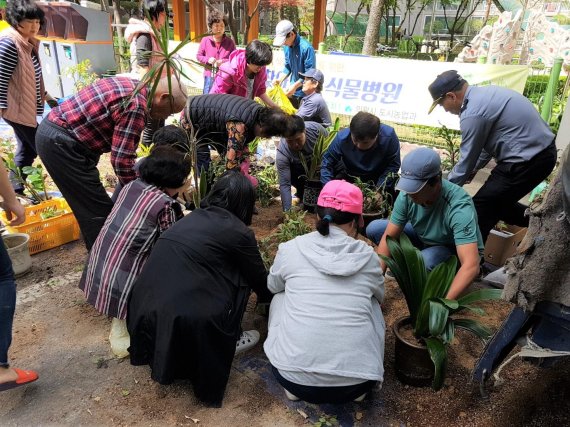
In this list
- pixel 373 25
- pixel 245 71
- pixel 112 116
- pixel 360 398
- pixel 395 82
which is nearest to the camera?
pixel 360 398

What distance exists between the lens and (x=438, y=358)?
1868mm

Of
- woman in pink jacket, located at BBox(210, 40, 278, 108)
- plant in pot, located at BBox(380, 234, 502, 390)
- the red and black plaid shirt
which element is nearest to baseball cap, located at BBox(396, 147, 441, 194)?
plant in pot, located at BBox(380, 234, 502, 390)

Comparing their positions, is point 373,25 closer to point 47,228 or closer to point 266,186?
point 266,186

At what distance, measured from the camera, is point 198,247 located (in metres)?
1.99

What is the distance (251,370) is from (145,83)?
1.77 m

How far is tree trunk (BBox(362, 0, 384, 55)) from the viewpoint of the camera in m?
9.80

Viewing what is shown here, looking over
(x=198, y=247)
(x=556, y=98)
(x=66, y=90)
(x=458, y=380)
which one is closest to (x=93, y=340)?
(x=198, y=247)

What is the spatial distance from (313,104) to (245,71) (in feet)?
2.72

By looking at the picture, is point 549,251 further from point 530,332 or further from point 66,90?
point 66,90

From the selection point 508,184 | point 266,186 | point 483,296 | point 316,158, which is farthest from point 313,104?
point 483,296

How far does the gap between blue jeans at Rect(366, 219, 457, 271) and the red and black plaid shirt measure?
1.76 metres

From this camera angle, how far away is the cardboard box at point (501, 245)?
325cm

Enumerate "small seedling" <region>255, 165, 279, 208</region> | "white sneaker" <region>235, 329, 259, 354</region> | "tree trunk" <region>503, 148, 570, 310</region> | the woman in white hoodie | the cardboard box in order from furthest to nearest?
"small seedling" <region>255, 165, 279, 208</region> < the cardboard box < "white sneaker" <region>235, 329, 259, 354</region> < the woman in white hoodie < "tree trunk" <region>503, 148, 570, 310</region>

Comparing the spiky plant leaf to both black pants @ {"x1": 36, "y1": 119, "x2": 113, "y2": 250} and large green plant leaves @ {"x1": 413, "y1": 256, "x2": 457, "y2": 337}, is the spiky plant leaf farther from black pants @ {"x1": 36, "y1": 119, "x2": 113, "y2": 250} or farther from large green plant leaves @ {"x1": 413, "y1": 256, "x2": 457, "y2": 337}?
black pants @ {"x1": 36, "y1": 119, "x2": 113, "y2": 250}
